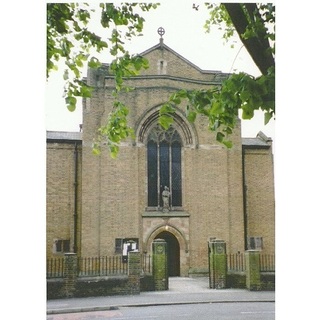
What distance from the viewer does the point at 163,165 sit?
1524 centimetres

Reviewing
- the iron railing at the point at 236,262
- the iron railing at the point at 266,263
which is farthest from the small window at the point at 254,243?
the iron railing at the point at 266,263

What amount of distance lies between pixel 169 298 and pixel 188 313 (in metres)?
2.33

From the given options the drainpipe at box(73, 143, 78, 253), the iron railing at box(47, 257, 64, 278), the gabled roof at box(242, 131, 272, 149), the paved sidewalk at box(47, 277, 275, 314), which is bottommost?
Answer: the paved sidewalk at box(47, 277, 275, 314)

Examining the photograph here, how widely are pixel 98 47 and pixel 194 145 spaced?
932 centimetres

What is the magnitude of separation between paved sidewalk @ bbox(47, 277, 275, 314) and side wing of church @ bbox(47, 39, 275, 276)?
172 centimetres

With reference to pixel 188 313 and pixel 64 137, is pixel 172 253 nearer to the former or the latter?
pixel 64 137

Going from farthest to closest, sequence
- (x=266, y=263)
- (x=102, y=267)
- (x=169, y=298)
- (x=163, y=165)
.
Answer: (x=163, y=165), (x=102, y=267), (x=266, y=263), (x=169, y=298)

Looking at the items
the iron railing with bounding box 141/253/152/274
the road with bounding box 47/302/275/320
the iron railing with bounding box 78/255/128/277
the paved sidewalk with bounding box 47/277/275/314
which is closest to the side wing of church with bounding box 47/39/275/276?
the iron railing with bounding box 78/255/128/277

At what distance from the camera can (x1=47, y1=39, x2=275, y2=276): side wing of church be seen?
14289mm

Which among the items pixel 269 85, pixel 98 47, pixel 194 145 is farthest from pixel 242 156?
pixel 269 85

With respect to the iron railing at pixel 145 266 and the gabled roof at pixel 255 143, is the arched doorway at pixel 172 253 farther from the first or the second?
the gabled roof at pixel 255 143

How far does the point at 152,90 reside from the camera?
1528 centimetres

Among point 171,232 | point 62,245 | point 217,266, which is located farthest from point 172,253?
point 62,245

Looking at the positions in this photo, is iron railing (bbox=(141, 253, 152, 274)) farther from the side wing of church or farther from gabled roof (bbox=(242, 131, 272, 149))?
gabled roof (bbox=(242, 131, 272, 149))
